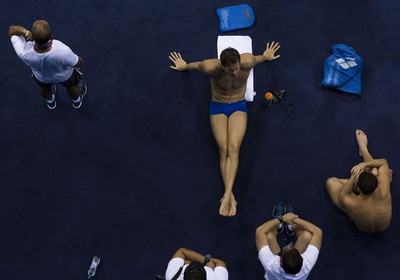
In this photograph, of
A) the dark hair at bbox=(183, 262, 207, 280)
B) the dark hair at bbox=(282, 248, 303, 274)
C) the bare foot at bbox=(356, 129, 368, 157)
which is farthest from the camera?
the bare foot at bbox=(356, 129, 368, 157)

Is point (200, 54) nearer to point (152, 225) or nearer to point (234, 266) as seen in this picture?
point (152, 225)

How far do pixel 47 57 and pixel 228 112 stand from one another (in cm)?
200

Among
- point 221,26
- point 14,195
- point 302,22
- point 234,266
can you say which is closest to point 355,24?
point 302,22

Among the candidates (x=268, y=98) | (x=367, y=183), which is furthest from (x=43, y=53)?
(x=367, y=183)

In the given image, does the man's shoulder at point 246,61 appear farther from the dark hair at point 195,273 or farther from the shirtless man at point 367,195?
the dark hair at point 195,273

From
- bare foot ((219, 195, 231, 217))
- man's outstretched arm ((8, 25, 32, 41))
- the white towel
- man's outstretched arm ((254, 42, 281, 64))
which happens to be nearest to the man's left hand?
man's outstretched arm ((254, 42, 281, 64))

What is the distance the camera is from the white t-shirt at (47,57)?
4.42 metres

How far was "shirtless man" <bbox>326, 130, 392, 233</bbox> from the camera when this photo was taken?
446 cm

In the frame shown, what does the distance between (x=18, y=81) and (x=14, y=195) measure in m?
1.40

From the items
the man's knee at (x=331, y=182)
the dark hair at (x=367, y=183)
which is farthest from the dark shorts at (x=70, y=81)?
the dark hair at (x=367, y=183)

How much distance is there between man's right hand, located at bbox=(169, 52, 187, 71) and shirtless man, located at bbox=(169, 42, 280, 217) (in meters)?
0.26

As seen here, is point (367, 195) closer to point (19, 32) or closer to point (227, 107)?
point (227, 107)

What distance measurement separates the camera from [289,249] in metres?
4.04

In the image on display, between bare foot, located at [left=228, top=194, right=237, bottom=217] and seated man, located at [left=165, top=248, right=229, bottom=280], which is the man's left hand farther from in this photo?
seated man, located at [left=165, top=248, right=229, bottom=280]
